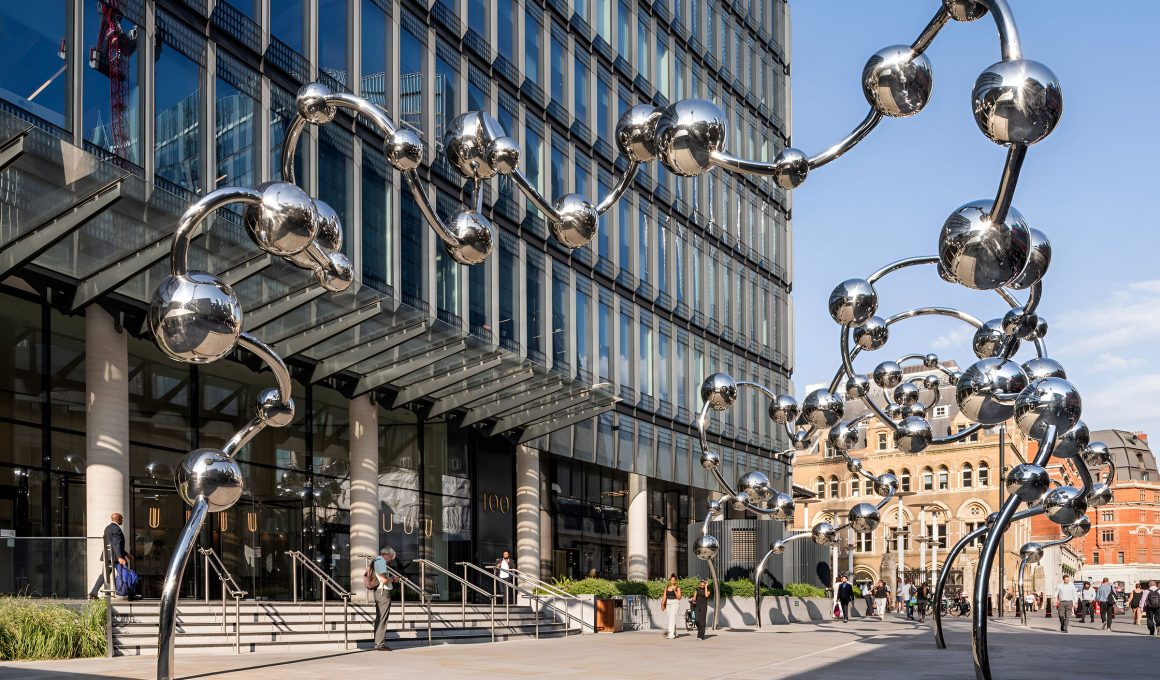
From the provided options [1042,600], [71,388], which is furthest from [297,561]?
[1042,600]

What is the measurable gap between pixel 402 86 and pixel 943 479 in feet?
309

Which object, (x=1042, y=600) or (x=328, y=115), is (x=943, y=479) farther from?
(x=328, y=115)

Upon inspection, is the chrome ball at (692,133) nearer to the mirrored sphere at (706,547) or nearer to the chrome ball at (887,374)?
the chrome ball at (887,374)

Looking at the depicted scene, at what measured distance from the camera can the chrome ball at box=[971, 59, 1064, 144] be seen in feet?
20.4

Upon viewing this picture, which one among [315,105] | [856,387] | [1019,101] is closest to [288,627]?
[856,387]

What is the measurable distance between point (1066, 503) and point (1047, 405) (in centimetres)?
892

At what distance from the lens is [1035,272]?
275 inches

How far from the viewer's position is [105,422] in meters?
21.8

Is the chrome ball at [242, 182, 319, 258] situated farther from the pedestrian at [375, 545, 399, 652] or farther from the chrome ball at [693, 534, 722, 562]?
the chrome ball at [693, 534, 722, 562]

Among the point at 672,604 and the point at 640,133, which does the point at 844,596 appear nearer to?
the point at 672,604

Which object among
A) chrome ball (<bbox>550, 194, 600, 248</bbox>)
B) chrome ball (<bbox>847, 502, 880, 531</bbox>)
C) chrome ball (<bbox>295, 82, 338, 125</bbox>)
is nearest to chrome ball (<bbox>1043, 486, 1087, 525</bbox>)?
chrome ball (<bbox>847, 502, 880, 531</bbox>)

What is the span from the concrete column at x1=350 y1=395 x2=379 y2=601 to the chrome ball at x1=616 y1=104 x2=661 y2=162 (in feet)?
74.7

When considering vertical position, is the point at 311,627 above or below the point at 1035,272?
below

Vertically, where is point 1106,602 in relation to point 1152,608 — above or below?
below
